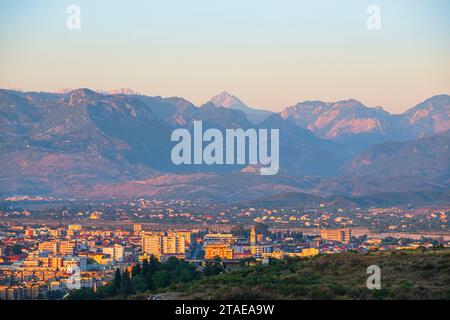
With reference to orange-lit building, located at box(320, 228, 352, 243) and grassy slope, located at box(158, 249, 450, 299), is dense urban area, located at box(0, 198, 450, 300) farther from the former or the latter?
grassy slope, located at box(158, 249, 450, 299)

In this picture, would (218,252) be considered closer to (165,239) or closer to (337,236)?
(165,239)

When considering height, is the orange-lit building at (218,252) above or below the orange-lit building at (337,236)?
above

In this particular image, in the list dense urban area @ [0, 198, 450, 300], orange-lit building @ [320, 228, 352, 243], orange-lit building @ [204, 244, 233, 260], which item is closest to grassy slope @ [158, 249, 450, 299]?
dense urban area @ [0, 198, 450, 300]

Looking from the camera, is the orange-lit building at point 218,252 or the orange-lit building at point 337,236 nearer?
the orange-lit building at point 218,252

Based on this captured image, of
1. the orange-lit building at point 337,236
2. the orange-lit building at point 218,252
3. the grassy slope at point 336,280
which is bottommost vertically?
the orange-lit building at point 337,236

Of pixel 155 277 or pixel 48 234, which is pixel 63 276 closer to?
pixel 155 277

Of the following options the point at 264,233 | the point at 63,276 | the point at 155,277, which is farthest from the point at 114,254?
the point at 155,277

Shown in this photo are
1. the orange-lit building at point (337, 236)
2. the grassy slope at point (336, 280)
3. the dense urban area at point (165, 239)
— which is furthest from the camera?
the orange-lit building at point (337, 236)


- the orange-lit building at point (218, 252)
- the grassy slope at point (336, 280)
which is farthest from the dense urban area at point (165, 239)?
the grassy slope at point (336, 280)

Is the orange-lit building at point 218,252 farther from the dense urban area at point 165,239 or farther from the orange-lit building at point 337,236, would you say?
the orange-lit building at point 337,236

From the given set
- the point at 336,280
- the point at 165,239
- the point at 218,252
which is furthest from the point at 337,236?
the point at 336,280
